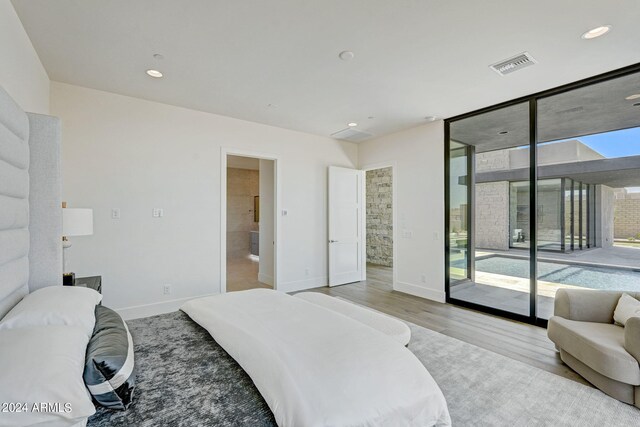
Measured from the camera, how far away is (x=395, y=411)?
1208 millimetres

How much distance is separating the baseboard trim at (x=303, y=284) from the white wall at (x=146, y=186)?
0.24ft

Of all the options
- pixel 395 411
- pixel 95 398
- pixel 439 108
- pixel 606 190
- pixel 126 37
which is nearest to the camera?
pixel 95 398

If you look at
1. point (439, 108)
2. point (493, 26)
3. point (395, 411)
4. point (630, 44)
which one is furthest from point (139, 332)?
point (630, 44)

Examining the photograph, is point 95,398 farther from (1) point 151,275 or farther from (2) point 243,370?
(1) point 151,275

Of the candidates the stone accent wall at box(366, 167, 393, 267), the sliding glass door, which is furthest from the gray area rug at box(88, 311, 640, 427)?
the stone accent wall at box(366, 167, 393, 267)

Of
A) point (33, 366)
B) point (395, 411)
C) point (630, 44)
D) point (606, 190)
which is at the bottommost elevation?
point (395, 411)

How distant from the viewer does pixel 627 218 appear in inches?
119

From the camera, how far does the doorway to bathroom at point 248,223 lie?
545 centimetres

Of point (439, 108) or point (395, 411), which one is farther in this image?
A: point (439, 108)

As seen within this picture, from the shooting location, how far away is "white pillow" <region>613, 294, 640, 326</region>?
2.33 m

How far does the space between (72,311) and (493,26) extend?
130 inches

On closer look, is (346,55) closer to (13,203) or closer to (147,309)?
(13,203)

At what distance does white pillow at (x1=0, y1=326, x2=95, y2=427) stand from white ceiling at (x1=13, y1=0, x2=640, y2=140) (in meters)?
2.15

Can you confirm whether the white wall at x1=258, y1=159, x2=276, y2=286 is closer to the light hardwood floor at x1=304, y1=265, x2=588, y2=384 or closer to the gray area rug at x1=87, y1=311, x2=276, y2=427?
the light hardwood floor at x1=304, y1=265, x2=588, y2=384
